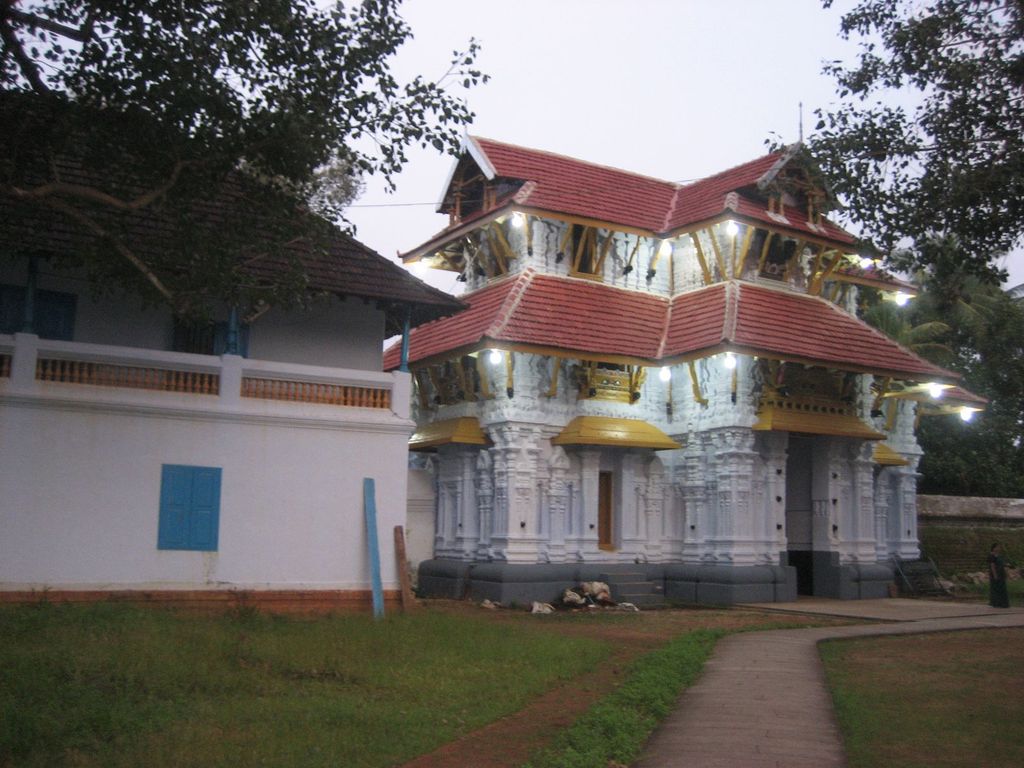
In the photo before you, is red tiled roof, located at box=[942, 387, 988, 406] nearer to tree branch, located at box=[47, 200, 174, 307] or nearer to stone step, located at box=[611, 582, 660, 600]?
stone step, located at box=[611, 582, 660, 600]

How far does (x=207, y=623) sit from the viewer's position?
1300 centimetres

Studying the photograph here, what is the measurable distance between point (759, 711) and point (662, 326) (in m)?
15.4

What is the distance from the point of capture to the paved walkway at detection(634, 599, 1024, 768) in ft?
25.4

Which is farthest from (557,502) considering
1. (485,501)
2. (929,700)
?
(929,700)

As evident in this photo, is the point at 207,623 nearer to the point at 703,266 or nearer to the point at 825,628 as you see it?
the point at 825,628

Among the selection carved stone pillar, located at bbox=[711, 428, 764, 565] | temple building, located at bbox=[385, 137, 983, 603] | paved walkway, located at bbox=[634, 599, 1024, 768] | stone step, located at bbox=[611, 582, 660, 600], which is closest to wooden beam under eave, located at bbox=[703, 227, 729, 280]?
temple building, located at bbox=[385, 137, 983, 603]

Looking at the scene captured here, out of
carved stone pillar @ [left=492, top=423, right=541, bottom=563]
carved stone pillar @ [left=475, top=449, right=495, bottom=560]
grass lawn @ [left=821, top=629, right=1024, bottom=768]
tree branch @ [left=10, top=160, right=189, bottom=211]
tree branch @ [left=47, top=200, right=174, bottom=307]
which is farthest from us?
carved stone pillar @ [left=475, top=449, right=495, bottom=560]

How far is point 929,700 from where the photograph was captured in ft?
33.6

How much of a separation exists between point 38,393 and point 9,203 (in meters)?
2.51

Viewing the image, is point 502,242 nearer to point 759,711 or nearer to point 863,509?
point 863,509

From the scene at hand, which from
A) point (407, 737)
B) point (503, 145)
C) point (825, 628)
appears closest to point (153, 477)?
point (407, 737)

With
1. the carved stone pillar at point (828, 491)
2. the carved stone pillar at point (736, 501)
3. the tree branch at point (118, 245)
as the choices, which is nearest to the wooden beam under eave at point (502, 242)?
the carved stone pillar at point (736, 501)

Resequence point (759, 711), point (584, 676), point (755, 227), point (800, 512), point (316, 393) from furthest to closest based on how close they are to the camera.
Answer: point (800, 512)
point (755, 227)
point (316, 393)
point (584, 676)
point (759, 711)

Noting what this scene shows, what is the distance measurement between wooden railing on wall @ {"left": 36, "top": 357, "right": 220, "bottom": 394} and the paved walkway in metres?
8.12
